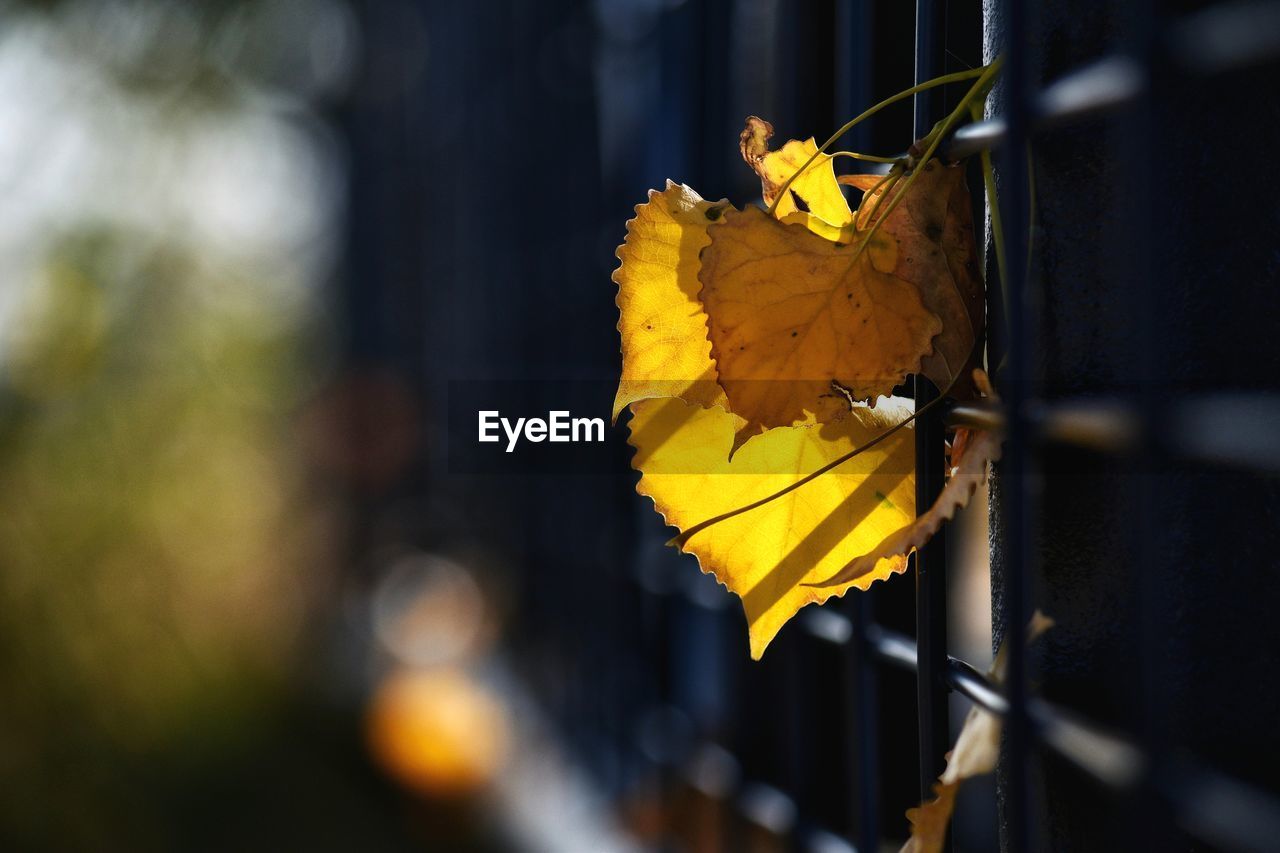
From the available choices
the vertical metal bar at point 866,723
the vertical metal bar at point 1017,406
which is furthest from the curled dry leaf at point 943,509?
the vertical metal bar at point 866,723

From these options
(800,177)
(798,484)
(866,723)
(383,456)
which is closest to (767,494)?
(798,484)

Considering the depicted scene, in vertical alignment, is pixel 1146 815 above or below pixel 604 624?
above

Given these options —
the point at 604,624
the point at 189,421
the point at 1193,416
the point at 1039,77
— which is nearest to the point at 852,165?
the point at 1039,77

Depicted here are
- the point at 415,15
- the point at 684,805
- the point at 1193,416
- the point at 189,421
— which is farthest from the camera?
the point at 415,15

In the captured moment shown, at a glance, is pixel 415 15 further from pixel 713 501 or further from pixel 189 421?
pixel 713 501

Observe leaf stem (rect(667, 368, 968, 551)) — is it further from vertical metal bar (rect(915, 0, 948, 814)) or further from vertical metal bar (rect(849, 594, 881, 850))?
vertical metal bar (rect(849, 594, 881, 850))

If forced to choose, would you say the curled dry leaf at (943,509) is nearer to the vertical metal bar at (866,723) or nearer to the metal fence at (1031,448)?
the metal fence at (1031,448)
